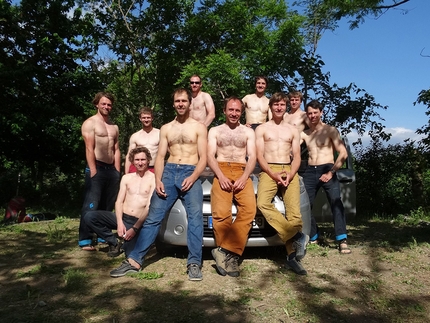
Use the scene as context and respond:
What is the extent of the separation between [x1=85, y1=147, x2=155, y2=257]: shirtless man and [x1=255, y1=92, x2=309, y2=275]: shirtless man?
1337 mm

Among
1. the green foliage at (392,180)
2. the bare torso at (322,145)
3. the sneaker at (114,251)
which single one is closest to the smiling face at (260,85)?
the bare torso at (322,145)

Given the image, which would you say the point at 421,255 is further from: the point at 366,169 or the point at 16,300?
the point at 366,169

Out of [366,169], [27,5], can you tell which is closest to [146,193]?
[366,169]

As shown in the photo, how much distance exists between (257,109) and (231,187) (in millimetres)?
2345

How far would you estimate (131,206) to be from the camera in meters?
4.61

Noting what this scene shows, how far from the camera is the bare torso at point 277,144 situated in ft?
15.0

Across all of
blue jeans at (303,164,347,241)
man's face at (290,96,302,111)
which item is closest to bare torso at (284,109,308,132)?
man's face at (290,96,302,111)

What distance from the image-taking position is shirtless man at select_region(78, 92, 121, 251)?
5137 millimetres

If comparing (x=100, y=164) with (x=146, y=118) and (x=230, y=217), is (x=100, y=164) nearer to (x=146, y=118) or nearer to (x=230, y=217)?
(x=146, y=118)

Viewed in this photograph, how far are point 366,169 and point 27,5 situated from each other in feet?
42.2

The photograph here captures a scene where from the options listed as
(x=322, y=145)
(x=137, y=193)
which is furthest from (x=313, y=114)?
(x=137, y=193)

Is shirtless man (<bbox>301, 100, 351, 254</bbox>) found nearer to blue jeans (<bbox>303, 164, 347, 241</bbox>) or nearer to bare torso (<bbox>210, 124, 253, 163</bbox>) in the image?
blue jeans (<bbox>303, 164, 347, 241</bbox>)

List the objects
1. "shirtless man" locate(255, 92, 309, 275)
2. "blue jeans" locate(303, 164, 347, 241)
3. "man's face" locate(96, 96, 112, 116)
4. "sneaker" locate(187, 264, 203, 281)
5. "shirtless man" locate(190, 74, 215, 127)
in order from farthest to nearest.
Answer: "shirtless man" locate(190, 74, 215, 127)
"man's face" locate(96, 96, 112, 116)
"blue jeans" locate(303, 164, 347, 241)
"shirtless man" locate(255, 92, 309, 275)
"sneaker" locate(187, 264, 203, 281)

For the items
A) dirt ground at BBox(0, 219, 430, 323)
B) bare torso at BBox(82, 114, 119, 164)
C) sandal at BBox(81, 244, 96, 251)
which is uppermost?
bare torso at BBox(82, 114, 119, 164)
